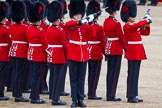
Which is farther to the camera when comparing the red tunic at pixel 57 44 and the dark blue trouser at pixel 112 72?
the dark blue trouser at pixel 112 72

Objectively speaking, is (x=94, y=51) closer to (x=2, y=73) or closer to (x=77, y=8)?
(x=77, y=8)

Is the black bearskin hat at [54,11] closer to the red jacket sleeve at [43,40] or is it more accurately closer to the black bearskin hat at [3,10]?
the red jacket sleeve at [43,40]

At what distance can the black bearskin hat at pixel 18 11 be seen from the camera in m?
11.4

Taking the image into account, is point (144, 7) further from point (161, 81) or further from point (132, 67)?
point (132, 67)

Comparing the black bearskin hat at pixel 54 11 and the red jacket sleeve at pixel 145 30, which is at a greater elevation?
the black bearskin hat at pixel 54 11

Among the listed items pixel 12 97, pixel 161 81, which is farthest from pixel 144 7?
pixel 12 97

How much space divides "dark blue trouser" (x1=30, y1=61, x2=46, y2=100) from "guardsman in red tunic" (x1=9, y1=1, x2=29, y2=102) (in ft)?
0.93

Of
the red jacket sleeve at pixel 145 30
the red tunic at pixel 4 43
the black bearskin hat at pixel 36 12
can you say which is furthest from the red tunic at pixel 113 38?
the red tunic at pixel 4 43

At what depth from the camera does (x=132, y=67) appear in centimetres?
1141

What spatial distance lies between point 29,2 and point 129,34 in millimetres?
1900

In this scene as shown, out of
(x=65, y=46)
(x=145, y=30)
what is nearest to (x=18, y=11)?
(x=65, y=46)

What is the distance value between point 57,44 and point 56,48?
7cm

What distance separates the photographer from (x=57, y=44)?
429 inches

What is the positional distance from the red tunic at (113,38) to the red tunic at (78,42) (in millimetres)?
766
